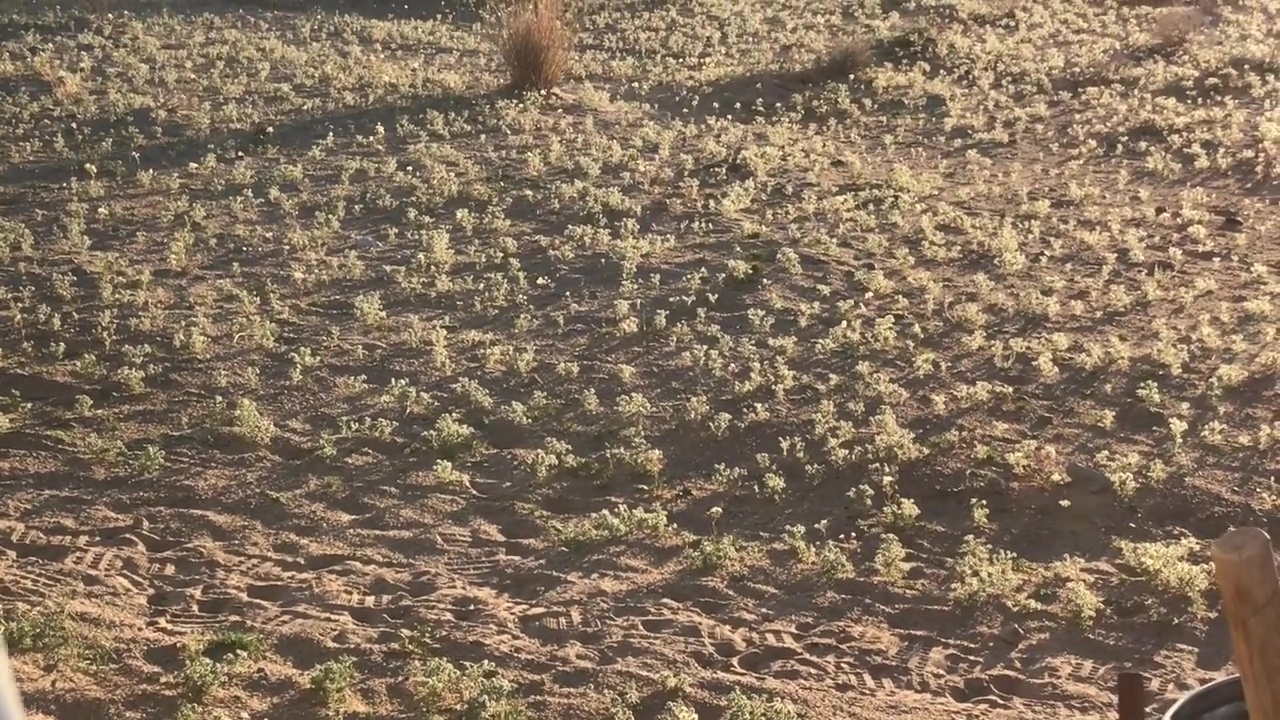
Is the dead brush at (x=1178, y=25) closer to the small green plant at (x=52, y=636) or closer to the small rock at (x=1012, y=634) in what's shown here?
the small rock at (x=1012, y=634)

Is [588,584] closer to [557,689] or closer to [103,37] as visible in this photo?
[557,689]

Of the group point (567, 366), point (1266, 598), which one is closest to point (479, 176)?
point (567, 366)

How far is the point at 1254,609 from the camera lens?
2.26 metres

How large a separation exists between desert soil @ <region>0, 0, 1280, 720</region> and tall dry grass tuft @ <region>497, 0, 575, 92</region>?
314 mm

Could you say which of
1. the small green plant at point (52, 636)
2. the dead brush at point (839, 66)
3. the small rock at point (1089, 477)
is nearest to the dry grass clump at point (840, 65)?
the dead brush at point (839, 66)

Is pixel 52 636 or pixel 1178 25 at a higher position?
pixel 1178 25

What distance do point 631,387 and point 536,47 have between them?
5.37 m

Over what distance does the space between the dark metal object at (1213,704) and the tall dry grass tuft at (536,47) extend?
31.4ft

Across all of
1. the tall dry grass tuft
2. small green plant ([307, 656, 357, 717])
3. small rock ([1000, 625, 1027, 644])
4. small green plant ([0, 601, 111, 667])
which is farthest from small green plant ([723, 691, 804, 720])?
the tall dry grass tuft

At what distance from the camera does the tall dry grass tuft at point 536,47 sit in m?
11.7

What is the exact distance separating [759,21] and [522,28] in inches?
140

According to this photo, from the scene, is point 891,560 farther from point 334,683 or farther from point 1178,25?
point 1178,25

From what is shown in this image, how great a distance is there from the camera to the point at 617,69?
12.8 meters

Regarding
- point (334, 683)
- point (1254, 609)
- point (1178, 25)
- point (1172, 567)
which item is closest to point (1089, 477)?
point (1172, 567)
